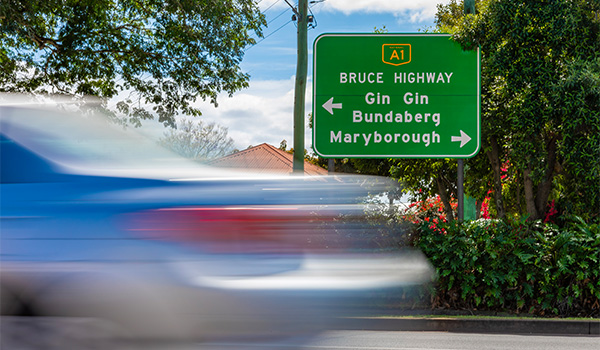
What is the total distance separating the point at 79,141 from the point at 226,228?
1304 millimetres

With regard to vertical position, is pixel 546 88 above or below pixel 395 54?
below

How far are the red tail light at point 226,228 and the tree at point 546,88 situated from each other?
6447mm

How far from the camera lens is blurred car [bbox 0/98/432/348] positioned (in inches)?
119

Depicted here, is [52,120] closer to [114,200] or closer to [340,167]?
[114,200]

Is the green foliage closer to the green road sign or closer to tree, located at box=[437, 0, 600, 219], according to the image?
tree, located at box=[437, 0, 600, 219]

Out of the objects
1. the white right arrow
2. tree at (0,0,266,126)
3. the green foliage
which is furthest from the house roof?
the green foliage

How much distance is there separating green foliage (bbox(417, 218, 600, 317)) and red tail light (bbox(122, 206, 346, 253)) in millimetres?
5017

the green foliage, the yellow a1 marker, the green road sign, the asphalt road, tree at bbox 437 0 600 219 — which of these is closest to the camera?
the asphalt road

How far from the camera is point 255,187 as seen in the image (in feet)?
11.1

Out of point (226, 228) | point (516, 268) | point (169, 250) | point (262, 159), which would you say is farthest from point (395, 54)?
point (262, 159)

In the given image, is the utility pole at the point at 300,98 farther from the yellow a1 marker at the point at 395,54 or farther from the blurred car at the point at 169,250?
the blurred car at the point at 169,250

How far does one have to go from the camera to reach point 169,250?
304 centimetres

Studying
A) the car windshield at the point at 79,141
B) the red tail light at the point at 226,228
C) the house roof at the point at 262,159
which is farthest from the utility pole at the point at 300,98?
the house roof at the point at 262,159

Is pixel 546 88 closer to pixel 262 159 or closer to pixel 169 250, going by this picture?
pixel 169 250
